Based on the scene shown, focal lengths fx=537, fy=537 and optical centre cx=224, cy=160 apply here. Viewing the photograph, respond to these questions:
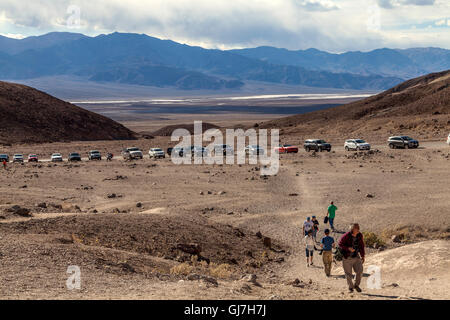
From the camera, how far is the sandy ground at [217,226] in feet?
39.7

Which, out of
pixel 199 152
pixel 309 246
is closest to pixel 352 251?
pixel 309 246

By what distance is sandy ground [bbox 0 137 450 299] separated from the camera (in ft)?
39.7

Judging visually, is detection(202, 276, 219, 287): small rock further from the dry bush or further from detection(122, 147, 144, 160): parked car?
detection(122, 147, 144, 160): parked car

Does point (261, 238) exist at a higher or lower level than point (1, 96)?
lower

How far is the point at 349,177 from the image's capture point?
1420 inches

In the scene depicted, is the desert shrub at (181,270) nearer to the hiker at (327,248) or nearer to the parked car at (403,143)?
the hiker at (327,248)

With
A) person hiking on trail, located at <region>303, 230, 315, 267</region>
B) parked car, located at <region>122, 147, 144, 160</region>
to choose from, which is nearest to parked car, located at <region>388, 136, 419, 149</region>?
parked car, located at <region>122, 147, 144, 160</region>

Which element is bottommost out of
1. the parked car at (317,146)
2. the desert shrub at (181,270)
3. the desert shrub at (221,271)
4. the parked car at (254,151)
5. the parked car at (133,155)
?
the desert shrub at (221,271)

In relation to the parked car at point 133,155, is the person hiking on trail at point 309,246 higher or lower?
lower

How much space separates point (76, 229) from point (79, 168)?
30707 millimetres

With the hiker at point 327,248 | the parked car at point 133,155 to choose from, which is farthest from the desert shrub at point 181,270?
the parked car at point 133,155

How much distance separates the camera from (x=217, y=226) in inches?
834
